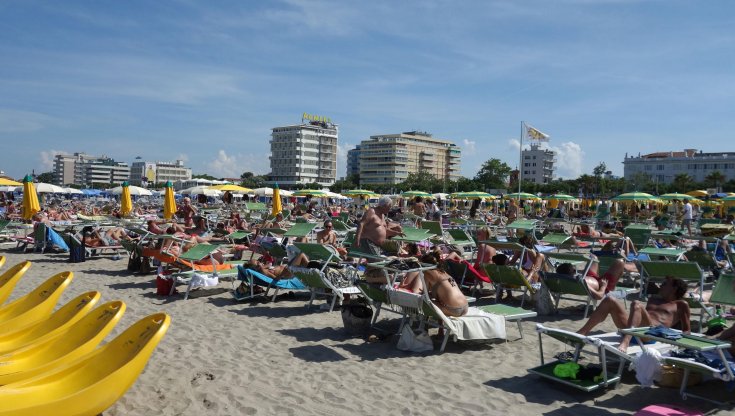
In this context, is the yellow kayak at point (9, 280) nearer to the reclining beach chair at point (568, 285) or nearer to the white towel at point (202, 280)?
the white towel at point (202, 280)

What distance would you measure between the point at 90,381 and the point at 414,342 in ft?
10.2

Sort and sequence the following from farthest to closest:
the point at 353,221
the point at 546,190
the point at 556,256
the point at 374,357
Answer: the point at 546,190
the point at 353,221
the point at 556,256
the point at 374,357

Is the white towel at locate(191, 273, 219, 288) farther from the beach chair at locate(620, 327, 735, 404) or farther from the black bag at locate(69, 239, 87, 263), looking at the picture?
the beach chair at locate(620, 327, 735, 404)

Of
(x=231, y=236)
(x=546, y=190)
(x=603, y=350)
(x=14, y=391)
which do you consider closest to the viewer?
(x=14, y=391)

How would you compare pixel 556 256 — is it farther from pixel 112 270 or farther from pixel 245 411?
pixel 112 270

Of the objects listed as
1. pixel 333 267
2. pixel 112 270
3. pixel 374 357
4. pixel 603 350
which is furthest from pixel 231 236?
pixel 603 350

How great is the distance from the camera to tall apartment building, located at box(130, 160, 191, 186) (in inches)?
6944

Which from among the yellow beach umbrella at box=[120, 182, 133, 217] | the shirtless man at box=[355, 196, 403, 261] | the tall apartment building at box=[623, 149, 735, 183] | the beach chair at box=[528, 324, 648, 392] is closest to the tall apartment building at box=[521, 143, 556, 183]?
the tall apartment building at box=[623, 149, 735, 183]

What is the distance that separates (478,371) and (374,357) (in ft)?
3.30

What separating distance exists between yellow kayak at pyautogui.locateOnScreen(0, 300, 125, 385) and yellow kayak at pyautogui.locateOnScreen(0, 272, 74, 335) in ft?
2.05

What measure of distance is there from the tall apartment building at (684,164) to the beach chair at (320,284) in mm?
104888

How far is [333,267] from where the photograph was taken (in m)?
7.93

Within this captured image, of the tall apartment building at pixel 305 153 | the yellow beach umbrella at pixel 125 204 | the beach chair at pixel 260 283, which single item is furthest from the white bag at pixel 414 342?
the tall apartment building at pixel 305 153

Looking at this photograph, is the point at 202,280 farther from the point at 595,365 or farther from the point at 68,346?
the point at 595,365
